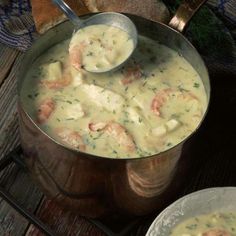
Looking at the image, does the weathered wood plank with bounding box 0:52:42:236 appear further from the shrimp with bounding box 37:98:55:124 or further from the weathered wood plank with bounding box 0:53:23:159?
the shrimp with bounding box 37:98:55:124

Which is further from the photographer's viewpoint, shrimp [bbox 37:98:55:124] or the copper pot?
shrimp [bbox 37:98:55:124]

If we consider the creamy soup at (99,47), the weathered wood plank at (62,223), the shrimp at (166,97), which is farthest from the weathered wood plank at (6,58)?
the shrimp at (166,97)

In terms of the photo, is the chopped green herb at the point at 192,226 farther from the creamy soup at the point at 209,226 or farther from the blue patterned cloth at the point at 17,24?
the blue patterned cloth at the point at 17,24

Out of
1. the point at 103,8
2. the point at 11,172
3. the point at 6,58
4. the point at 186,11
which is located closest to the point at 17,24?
the point at 6,58

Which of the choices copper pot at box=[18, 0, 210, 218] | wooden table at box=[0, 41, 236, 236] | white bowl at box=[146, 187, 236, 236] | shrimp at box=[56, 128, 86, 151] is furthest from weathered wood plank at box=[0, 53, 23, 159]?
white bowl at box=[146, 187, 236, 236]

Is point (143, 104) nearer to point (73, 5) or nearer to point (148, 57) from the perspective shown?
point (148, 57)
